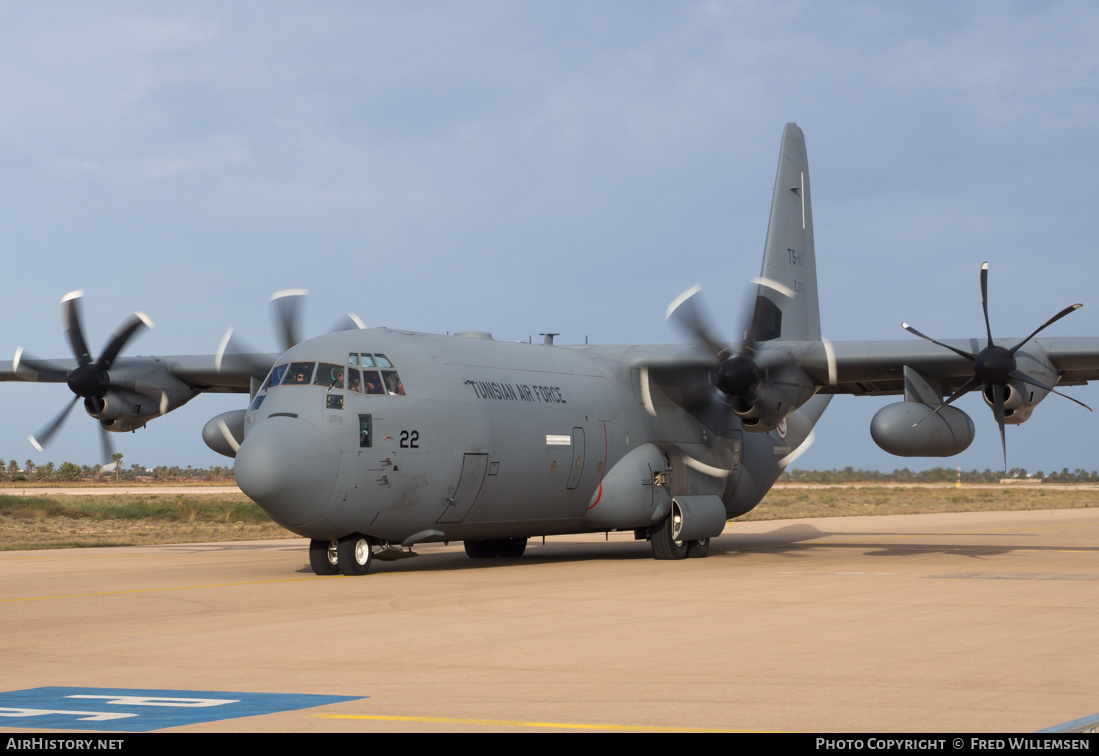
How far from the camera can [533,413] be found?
20469 mm

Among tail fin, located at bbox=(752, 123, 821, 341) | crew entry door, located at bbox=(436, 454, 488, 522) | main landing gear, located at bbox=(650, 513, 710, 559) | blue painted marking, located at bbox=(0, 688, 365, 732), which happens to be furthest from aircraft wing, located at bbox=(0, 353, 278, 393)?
blue painted marking, located at bbox=(0, 688, 365, 732)

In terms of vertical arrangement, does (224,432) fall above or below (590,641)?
above

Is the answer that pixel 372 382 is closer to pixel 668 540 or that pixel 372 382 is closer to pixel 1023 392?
pixel 668 540

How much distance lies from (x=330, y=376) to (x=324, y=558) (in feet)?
10.2

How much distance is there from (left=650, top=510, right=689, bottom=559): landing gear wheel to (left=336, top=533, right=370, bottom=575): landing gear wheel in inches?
273

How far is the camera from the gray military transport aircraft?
17.5m

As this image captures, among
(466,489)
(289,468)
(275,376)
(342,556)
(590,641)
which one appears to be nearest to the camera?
(590,641)

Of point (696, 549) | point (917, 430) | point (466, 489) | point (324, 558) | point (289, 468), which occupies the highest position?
point (917, 430)

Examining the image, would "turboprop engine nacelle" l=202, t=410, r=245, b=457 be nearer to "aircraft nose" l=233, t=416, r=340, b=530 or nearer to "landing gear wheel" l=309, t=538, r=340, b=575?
"landing gear wheel" l=309, t=538, r=340, b=575

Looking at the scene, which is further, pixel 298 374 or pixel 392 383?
pixel 392 383

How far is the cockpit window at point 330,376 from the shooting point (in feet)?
57.6

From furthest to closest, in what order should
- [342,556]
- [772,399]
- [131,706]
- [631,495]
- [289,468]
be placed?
[631,495] < [772,399] < [342,556] < [289,468] < [131,706]

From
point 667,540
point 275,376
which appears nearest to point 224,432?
point 275,376

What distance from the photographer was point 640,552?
87.0 feet
